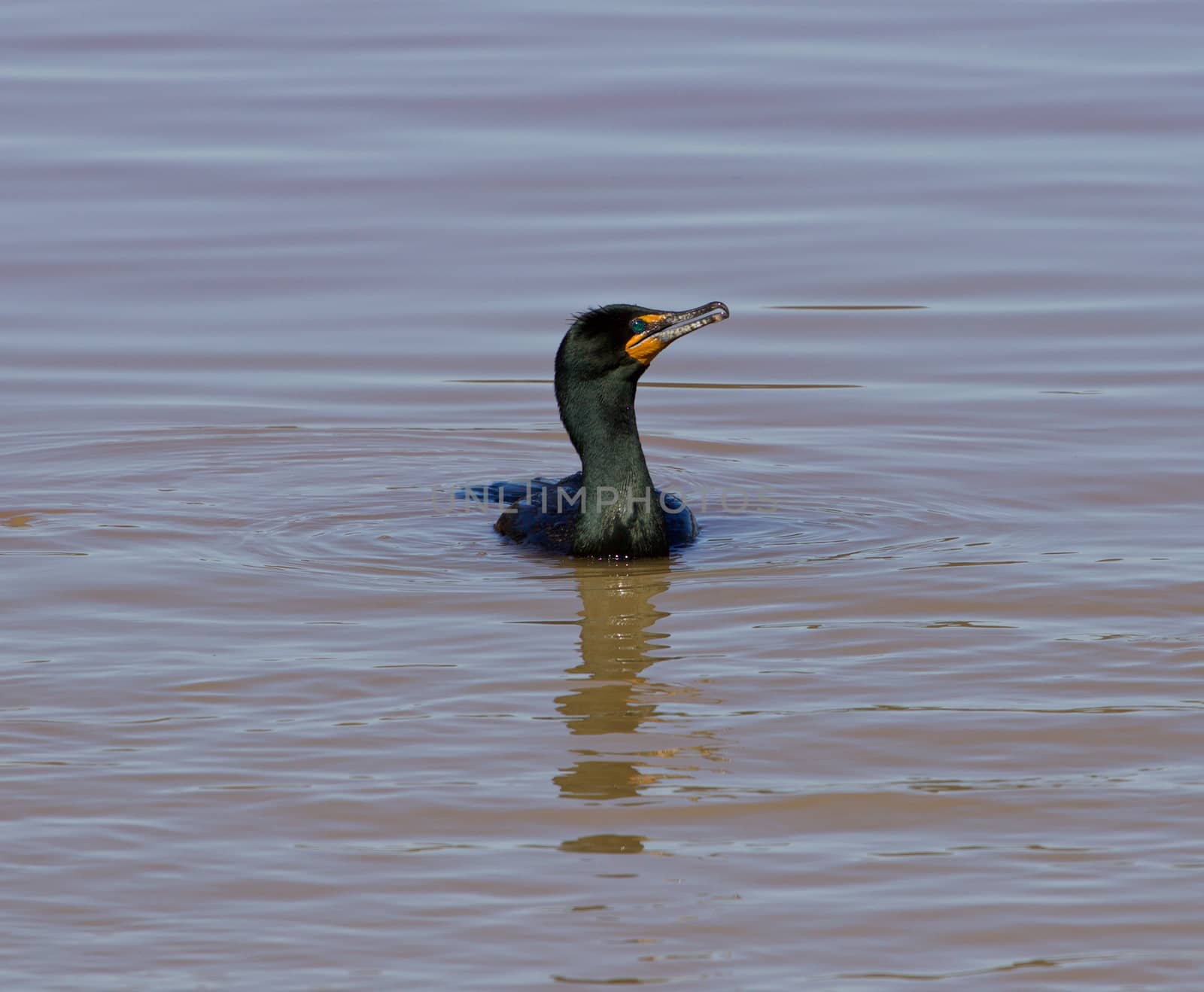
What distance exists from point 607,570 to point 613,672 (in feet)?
5.83

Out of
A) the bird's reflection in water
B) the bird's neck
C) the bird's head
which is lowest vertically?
the bird's reflection in water

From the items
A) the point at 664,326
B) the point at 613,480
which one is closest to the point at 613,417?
the point at 613,480

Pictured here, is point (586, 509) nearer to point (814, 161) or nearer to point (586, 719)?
point (586, 719)

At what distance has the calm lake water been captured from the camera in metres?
5.81

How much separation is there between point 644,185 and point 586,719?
12163mm

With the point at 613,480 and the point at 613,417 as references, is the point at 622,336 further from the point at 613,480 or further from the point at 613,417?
the point at 613,480

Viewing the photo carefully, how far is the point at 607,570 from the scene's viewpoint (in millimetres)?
9711

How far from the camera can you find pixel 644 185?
19031 millimetres

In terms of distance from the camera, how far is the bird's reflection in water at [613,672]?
267 inches

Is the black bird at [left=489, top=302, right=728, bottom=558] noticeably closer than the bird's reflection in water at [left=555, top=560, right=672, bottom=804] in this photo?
No

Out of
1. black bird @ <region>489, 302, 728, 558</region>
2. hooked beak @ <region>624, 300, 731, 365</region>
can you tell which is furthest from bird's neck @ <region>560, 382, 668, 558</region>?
hooked beak @ <region>624, 300, 731, 365</region>

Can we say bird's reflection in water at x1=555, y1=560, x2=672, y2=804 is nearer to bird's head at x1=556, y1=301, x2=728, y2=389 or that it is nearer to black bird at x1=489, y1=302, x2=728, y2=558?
black bird at x1=489, y1=302, x2=728, y2=558

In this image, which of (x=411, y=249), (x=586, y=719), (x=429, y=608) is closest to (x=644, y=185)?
(x=411, y=249)

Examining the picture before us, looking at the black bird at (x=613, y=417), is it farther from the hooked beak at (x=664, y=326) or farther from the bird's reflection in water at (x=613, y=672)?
the bird's reflection in water at (x=613, y=672)
